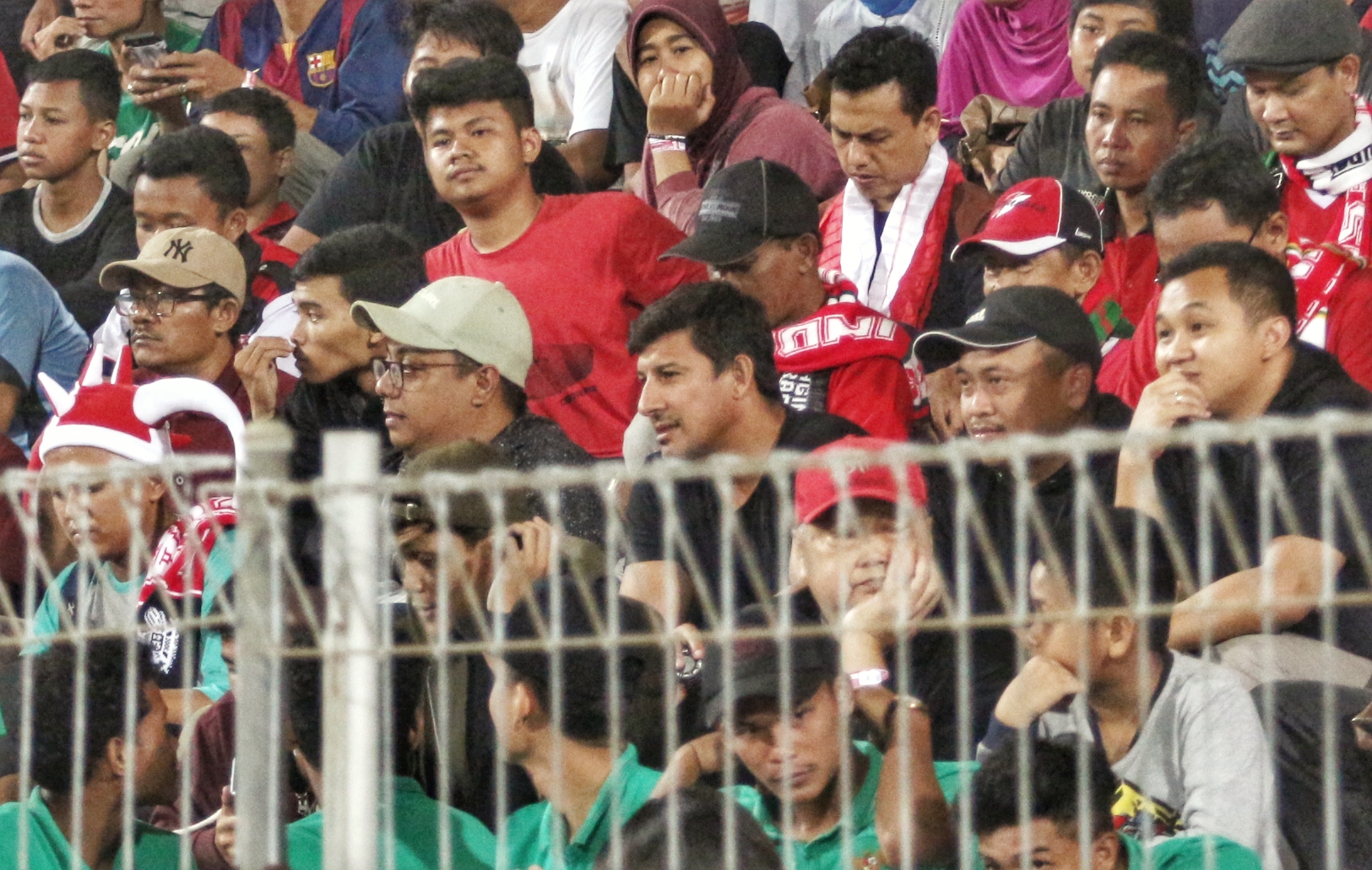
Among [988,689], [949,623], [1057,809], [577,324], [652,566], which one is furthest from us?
[577,324]

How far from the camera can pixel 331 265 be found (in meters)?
6.02

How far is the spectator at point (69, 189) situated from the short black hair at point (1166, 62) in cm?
322

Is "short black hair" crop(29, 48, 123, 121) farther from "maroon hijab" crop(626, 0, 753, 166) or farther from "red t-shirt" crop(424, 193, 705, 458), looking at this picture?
"red t-shirt" crop(424, 193, 705, 458)

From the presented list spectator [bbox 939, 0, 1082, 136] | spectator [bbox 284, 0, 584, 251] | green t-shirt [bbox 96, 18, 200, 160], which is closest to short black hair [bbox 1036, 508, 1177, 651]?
spectator [bbox 284, 0, 584, 251]

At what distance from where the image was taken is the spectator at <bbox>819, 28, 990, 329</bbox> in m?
6.03

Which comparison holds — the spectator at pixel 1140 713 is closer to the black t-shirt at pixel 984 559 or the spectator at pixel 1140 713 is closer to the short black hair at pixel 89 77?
the black t-shirt at pixel 984 559

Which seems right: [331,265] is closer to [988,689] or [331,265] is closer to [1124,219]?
[1124,219]

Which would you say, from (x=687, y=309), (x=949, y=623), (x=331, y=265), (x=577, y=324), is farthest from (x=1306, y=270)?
(x=949, y=623)

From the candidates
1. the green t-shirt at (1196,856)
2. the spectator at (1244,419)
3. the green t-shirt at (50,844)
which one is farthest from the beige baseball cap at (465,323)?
the green t-shirt at (1196,856)

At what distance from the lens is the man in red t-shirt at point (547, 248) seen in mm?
5957

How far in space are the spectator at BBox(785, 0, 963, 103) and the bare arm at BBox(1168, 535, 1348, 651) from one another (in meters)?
3.87

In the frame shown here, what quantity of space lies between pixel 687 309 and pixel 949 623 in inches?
109

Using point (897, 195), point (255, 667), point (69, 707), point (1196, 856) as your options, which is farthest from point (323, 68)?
point (255, 667)

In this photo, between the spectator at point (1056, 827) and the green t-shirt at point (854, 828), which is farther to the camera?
the green t-shirt at point (854, 828)
